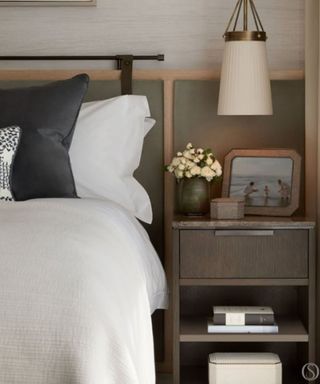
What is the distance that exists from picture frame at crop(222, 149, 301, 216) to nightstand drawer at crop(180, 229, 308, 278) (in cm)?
26

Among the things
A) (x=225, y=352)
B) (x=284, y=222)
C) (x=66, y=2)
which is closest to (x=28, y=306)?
(x=284, y=222)

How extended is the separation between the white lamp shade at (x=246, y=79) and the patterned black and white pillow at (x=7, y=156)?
0.84 m

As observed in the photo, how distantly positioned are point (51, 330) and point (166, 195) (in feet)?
6.42

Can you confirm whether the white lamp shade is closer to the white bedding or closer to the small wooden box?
the small wooden box

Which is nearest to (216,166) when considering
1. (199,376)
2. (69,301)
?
(199,376)

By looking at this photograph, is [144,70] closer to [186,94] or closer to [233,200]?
[186,94]

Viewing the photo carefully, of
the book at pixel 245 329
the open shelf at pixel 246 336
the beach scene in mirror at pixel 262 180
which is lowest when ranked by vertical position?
the open shelf at pixel 246 336

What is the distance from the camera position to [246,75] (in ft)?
11.3

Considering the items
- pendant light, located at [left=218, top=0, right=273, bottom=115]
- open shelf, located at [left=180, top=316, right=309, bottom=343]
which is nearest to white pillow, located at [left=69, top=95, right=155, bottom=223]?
pendant light, located at [left=218, top=0, right=273, bottom=115]

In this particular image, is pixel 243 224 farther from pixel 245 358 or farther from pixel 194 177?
pixel 245 358

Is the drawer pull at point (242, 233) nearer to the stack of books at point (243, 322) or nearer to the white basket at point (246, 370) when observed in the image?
the stack of books at point (243, 322)

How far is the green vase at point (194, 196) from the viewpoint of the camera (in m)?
3.46

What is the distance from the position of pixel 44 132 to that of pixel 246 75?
790 millimetres

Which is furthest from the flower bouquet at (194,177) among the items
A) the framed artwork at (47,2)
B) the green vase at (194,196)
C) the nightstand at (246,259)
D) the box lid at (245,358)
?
the framed artwork at (47,2)
